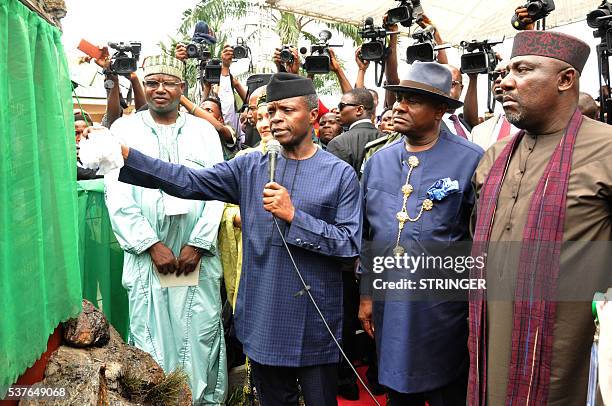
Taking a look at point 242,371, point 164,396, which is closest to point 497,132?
point 242,371

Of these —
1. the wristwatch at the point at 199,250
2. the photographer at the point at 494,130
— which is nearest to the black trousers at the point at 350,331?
the wristwatch at the point at 199,250

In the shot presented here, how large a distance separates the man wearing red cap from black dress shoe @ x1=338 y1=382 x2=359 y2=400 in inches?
88.1

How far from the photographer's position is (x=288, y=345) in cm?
289

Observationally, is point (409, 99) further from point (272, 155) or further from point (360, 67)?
point (360, 67)

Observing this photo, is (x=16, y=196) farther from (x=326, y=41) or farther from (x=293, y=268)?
(x=326, y=41)

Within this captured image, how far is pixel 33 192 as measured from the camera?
2.11 meters

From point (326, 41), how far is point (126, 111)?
2170mm

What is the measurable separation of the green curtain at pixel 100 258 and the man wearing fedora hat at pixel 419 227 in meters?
2.05

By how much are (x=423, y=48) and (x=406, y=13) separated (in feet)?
1.52

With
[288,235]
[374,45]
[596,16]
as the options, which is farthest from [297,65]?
[288,235]

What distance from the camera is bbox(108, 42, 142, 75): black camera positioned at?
18.5ft

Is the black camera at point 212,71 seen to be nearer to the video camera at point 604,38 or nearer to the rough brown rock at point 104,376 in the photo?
the video camera at point 604,38

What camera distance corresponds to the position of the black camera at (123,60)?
5.64m

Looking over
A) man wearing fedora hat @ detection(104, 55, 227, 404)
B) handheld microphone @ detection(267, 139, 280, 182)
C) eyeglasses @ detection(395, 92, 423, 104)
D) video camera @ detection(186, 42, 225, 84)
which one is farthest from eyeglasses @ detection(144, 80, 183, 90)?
video camera @ detection(186, 42, 225, 84)
